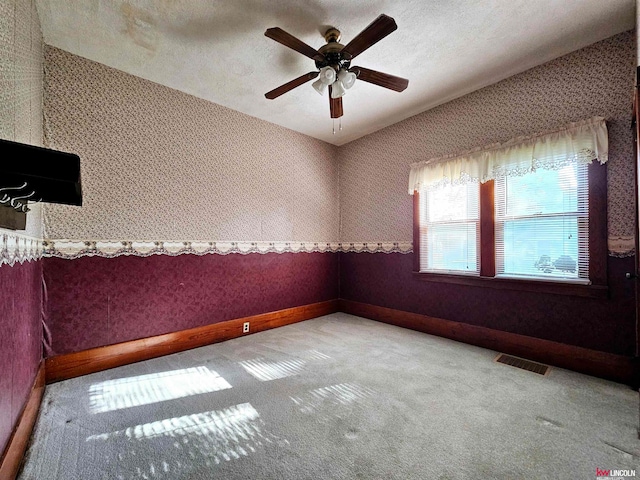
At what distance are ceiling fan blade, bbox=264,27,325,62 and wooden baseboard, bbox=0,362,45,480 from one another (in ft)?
9.10

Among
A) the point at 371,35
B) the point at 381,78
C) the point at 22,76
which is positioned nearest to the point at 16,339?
the point at 22,76

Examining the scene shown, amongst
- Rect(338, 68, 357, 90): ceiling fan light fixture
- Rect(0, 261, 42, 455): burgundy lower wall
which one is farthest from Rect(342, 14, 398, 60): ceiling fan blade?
Rect(0, 261, 42, 455): burgundy lower wall

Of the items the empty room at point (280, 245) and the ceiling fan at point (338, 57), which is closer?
the empty room at point (280, 245)

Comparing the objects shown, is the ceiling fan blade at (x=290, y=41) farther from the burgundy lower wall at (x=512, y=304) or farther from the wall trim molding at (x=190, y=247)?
the burgundy lower wall at (x=512, y=304)

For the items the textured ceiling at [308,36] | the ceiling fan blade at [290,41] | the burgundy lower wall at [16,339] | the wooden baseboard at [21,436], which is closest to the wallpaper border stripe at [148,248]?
the burgundy lower wall at [16,339]

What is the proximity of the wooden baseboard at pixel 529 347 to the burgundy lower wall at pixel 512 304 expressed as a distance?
55mm

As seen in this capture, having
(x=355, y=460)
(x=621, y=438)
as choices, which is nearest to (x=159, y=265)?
(x=355, y=460)

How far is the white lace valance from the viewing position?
2334 mm

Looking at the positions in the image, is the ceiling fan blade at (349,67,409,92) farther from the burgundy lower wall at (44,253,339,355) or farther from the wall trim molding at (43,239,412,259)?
the burgundy lower wall at (44,253,339,355)

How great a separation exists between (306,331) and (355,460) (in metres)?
2.22

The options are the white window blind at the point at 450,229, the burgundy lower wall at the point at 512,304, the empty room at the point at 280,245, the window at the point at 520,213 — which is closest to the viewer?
the empty room at the point at 280,245

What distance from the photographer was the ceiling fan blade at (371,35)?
5.86ft

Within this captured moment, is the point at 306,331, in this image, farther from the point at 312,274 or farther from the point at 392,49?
the point at 392,49

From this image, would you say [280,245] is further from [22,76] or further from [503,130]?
[503,130]
